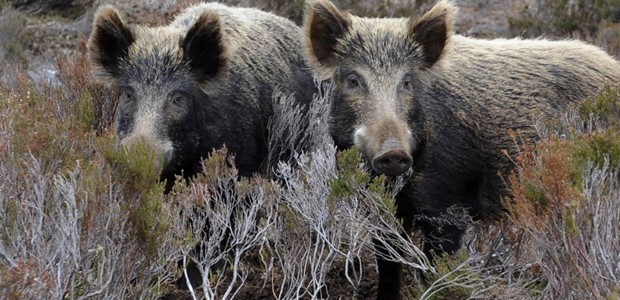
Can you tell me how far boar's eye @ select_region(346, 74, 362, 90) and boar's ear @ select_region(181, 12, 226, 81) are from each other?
113 centimetres

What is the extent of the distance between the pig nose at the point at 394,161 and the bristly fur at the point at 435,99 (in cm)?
38

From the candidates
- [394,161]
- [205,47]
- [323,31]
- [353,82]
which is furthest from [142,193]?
[205,47]

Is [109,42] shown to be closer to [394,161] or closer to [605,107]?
[394,161]

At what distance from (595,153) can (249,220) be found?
6.19 feet

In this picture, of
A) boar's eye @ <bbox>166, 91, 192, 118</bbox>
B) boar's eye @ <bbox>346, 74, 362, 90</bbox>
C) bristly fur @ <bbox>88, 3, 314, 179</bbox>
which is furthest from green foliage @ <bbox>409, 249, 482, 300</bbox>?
boar's eye @ <bbox>166, 91, 192, 118</bbox>

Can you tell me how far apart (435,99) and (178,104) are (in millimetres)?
1752

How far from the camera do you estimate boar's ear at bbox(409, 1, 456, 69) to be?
5.99 meters

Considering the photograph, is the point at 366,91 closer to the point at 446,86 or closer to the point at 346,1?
the point at 446,86

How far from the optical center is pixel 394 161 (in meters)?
4.80

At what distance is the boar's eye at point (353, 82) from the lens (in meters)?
5.79

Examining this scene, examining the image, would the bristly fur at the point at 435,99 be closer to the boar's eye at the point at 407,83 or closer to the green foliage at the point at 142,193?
the boar's eye at the point at 407,83

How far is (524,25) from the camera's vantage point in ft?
44.2

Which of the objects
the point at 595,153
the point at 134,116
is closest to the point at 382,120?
the point at 595,153

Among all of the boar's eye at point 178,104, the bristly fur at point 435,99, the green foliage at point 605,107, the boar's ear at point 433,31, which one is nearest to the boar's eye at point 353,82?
the bristly fur at point 435,99
